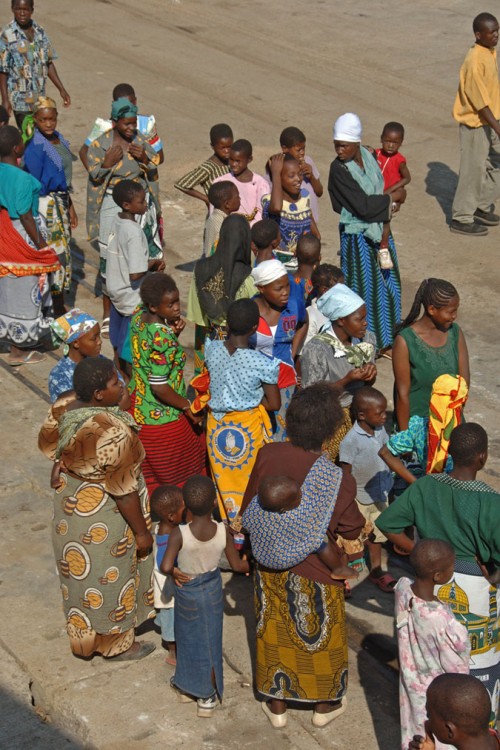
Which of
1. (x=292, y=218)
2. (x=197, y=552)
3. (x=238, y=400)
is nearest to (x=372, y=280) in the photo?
(x=292, y=218)

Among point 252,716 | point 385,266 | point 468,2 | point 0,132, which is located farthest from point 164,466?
point 468,2

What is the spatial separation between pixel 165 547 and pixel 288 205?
3751mm

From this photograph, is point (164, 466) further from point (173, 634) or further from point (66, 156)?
point (66, 156)

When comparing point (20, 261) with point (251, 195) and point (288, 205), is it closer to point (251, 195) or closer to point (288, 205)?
point (251, 195)

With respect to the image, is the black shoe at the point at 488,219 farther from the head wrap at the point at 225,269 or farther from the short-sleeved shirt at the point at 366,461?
the short-sleeved shirt at the point at 366,461

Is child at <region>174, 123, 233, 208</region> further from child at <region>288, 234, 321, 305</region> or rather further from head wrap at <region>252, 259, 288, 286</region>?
head wrap at <region>252, 259, 288, 286</region>

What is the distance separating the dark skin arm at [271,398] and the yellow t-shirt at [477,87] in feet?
19.1

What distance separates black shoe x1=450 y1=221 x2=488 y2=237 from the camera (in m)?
12.0

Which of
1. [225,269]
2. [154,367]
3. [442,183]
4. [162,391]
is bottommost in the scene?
[442,183]

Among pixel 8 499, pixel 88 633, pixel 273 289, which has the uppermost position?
pixel 273 289

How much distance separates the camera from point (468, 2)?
1972 cm

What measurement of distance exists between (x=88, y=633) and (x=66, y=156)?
17.2 ft

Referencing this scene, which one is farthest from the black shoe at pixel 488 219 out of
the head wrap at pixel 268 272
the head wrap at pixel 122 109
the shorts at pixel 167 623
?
the shorts at pixel 167 623

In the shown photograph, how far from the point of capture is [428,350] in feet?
21.6
